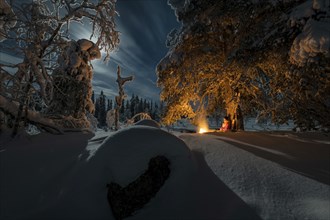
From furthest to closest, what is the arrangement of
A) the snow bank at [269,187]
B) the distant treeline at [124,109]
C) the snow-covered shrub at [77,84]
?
the distant treeline at [124,109]
the snow-covered shrub at [77,84]
the snow bank at [269,187]

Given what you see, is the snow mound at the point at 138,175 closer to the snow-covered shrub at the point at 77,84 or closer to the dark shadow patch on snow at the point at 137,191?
the dark shadow patch on snow at the point at 137,191

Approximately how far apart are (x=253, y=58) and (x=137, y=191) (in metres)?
4.40

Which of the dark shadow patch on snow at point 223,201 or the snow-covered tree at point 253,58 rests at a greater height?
the snow-covered tree at point 253,58

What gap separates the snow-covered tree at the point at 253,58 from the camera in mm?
4512

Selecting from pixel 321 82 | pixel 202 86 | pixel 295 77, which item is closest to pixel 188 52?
pixel 202 86

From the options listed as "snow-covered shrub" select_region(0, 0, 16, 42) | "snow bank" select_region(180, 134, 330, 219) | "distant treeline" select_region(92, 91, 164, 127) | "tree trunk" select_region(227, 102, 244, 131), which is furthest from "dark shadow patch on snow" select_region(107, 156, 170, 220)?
"distant treeline" select_region(92, 91, 164, 127)

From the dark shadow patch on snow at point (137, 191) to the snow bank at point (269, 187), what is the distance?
1.02 m

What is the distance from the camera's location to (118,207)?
11.6 ft

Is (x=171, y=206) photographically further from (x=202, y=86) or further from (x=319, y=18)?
(x=202, y=86)

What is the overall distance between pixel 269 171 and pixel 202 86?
6467 mm

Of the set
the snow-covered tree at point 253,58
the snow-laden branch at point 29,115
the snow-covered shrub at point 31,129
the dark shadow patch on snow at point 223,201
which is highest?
the snow-covered tree at point 253,58

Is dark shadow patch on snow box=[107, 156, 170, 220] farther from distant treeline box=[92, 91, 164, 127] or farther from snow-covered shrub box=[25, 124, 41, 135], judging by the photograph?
distant treeline box=[92, 91, 164, 127]

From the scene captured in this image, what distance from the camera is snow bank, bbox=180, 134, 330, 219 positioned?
10.0 ft

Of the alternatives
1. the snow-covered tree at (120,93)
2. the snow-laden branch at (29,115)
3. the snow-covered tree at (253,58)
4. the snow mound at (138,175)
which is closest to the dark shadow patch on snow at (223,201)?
the snow mound at (138,175)
